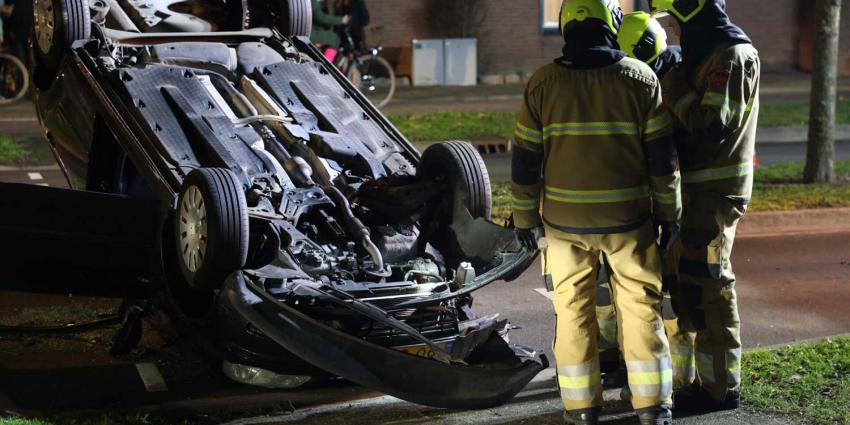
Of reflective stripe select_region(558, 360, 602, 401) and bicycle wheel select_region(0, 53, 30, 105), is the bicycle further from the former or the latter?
reflective stripe select_region(558, 360, 602, 401)

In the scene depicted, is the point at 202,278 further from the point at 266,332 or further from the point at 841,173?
the point at 841,173

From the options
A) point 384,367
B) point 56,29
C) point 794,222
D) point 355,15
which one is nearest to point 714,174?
point 384,367

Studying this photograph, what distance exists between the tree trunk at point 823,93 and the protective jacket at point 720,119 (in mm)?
6127

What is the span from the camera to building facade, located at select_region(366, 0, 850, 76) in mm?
21484

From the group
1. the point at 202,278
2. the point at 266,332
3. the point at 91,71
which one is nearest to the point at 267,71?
the point at 91,71

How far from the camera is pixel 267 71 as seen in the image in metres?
7.41

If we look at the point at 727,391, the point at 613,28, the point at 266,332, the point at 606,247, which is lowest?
the point at 727,391

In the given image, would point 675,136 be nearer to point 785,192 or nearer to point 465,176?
point 465,176

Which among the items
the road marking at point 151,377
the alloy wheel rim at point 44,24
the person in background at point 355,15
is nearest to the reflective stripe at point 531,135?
the road marking at point 151,377

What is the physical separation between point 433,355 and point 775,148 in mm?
10267

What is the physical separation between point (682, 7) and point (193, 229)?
246 cm

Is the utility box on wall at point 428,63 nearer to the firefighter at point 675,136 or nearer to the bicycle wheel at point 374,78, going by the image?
the bicycle wheel at point 374,78

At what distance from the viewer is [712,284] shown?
18.0 feet

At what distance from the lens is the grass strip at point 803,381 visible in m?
5.51
